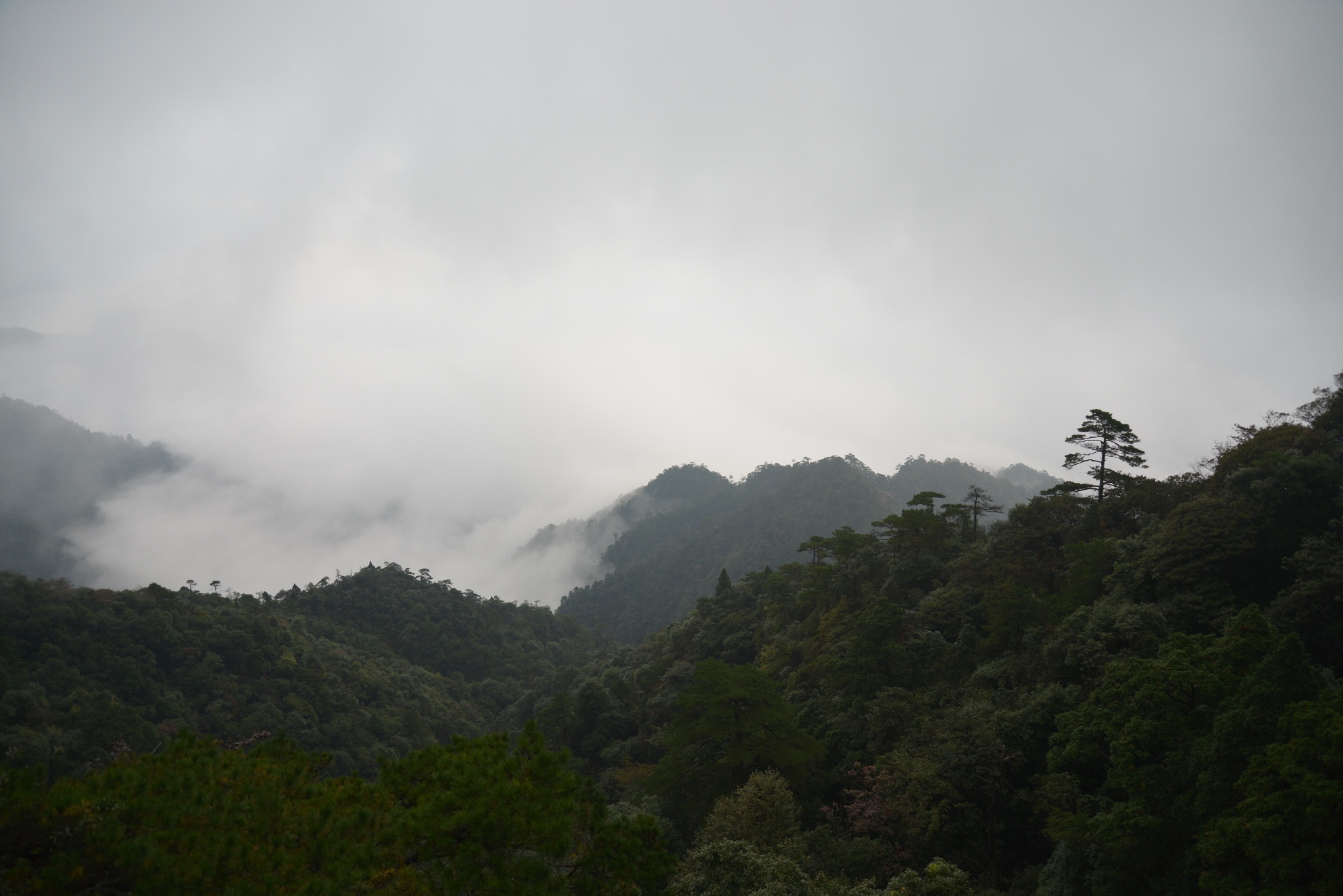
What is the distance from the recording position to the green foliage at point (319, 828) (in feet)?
21.3

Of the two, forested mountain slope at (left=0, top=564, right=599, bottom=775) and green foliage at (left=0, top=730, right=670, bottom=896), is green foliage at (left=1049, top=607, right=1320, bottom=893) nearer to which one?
green foliage at (left=0, top=730, right=670, bottom=896)

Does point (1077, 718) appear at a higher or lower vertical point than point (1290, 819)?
higher

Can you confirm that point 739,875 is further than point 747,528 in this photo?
No

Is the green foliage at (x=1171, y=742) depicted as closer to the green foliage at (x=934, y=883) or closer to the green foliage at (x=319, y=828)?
the green foliage at (x=934, y=883)

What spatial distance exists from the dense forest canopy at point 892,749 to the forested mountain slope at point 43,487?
12801cm

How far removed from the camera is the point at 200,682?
55281mm

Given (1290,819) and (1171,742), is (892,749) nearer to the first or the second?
(1171,742)

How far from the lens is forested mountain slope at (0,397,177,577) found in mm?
141875

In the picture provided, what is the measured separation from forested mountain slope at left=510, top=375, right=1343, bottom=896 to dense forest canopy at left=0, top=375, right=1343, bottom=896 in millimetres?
93

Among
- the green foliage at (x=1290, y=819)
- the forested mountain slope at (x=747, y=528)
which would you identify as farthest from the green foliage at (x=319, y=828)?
the forested mountain slope at (x=747, y=528)

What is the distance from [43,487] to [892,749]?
756ft

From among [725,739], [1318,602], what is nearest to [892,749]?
[725,739]

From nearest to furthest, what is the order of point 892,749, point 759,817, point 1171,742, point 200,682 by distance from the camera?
point 1171,742
point 759,817
point 892,749
point 200,682

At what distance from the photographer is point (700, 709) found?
25.5m
